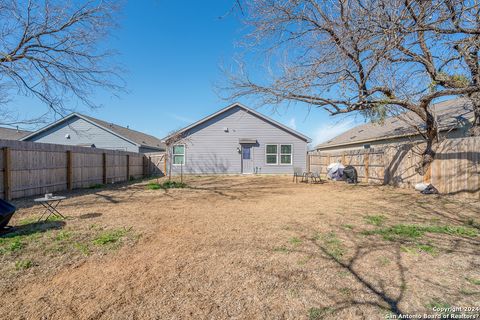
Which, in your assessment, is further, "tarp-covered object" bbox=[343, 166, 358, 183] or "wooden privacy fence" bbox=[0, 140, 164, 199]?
"tarp-covered object" bbox=[343, 166, 358, 183]

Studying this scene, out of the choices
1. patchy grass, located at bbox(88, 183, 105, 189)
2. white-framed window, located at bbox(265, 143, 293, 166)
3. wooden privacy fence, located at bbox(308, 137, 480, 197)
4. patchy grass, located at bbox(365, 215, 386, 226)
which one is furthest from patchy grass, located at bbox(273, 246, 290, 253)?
white-framed window, located at bbox(265, 143, 293, 166)

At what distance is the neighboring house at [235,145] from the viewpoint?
17.8 m

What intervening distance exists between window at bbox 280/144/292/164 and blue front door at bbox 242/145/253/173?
7.67 feet

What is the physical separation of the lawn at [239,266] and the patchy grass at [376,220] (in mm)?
60

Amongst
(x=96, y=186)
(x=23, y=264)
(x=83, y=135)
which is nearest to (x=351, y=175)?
(x=96, y=186)

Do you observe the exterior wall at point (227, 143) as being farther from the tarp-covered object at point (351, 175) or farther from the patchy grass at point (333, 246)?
the patchy grass at point (333, 246)

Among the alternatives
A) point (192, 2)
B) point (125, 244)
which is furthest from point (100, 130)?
point (125, 244)

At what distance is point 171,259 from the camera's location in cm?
319

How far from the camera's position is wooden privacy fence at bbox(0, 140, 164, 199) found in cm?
729

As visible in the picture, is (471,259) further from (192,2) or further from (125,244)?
(192,2)

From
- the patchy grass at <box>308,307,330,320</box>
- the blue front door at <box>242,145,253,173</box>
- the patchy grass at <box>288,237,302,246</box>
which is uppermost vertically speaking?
the blue front door at <box>242,145,253,173</box>

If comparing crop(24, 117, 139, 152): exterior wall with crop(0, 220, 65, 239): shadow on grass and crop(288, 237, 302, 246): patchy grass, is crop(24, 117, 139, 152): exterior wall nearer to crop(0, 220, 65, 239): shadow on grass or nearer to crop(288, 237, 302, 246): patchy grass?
crop(0, 220, 65, 239): shadow on grass

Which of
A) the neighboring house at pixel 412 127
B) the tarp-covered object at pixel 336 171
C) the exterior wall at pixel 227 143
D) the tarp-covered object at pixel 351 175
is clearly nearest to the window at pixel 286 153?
the exterior wall at pixel 227 143

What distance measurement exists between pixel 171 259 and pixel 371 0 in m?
5.82
